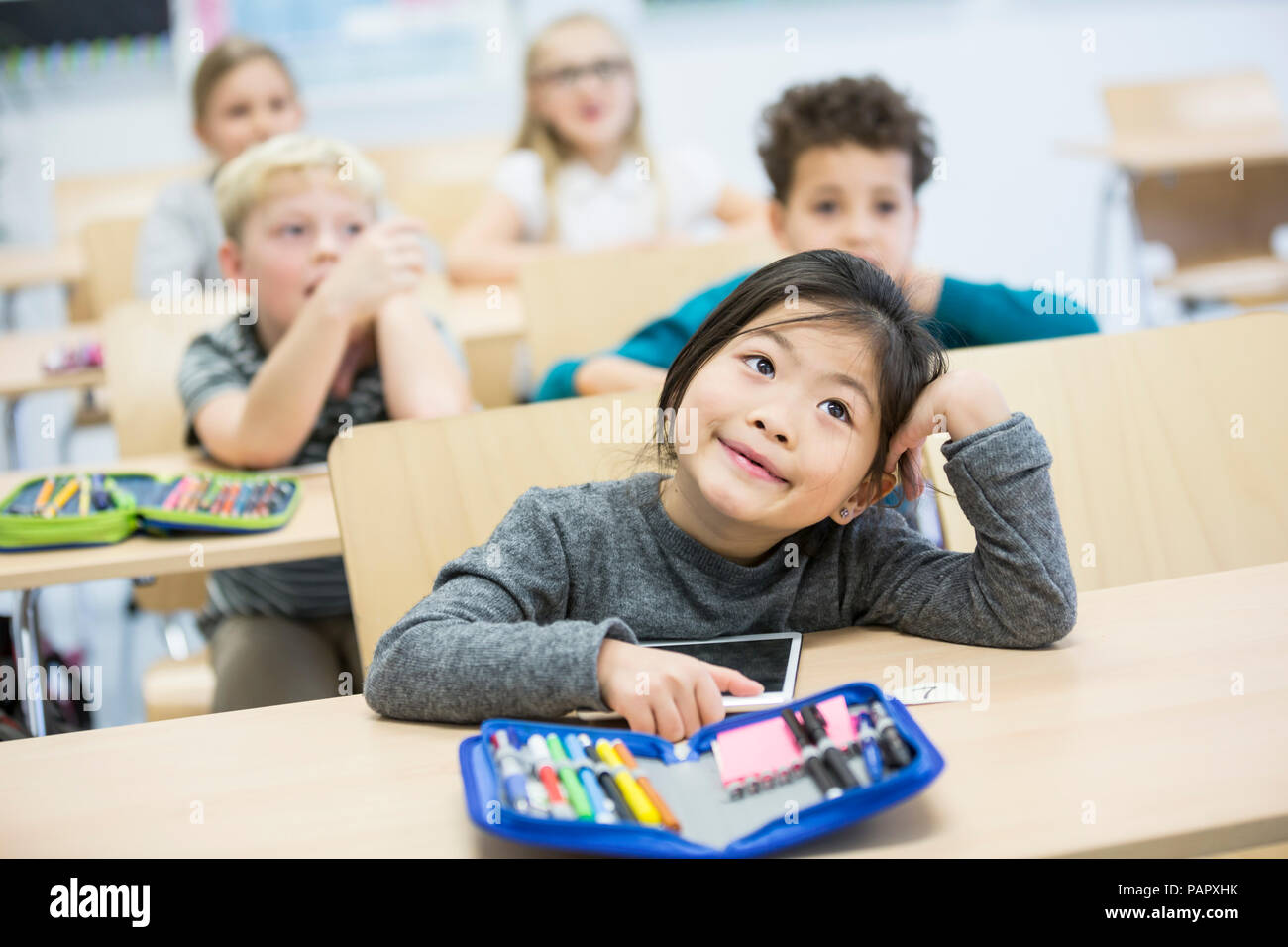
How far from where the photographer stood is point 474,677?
879 mm

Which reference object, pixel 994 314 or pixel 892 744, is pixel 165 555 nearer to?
pixel 892 744

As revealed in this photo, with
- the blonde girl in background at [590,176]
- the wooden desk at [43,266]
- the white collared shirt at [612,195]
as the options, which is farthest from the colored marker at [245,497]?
the wooden desk at [43,266]

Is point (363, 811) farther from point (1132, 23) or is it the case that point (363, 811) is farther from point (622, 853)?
point (1132, 23)

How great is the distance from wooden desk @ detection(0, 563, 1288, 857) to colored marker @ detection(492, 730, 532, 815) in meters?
0.03

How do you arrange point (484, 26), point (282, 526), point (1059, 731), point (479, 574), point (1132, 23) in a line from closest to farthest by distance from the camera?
point (1059, 731) < point (479, 574) < point (282, 526) < point (484, 26) < point (1132, 23)

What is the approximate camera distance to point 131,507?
4.99ft

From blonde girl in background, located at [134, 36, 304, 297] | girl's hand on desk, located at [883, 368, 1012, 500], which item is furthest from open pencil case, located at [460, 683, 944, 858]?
blonde girl in background, located at [134, 36, 304, 297]

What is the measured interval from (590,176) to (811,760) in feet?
9.03

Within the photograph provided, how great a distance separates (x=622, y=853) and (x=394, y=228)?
1.29 meters

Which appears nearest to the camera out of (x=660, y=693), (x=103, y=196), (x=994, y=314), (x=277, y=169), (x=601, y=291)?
(x=660, y=693)

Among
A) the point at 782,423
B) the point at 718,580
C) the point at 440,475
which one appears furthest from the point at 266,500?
the point at 782,423

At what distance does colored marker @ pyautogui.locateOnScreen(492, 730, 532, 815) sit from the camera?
714 millimetres

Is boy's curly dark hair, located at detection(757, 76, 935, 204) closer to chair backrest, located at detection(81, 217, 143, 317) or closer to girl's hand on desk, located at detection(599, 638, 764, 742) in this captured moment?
girl's hand on desk, located at detection(599, 638, 764, 742)
